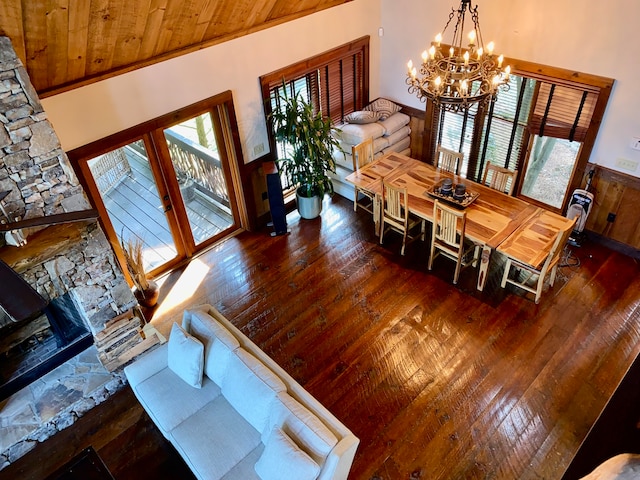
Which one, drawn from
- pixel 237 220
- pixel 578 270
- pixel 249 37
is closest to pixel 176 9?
pixel 249 37

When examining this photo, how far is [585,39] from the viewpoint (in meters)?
4.78

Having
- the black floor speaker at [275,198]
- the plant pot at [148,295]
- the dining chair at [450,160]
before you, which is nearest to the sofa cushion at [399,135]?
the dining chair at [450,160]

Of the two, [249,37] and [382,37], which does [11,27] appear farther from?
[382,37]

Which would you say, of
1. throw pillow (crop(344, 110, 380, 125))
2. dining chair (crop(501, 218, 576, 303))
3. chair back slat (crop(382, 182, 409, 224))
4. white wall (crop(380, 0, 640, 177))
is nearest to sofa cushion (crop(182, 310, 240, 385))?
chair back slat (crop(382, 182, 409, 224))

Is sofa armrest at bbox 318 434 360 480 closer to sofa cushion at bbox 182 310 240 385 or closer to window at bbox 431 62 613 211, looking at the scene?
sofa cushion at bbox 182 310 240 385

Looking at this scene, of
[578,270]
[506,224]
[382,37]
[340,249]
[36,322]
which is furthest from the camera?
[382,37]

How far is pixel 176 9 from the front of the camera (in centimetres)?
397

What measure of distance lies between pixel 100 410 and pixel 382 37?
5.72 meters

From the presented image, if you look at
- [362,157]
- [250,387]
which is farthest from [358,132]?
[250,387]

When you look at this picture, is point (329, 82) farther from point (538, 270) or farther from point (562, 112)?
point (538, 270)

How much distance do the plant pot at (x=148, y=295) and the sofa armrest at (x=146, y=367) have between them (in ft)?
3.86

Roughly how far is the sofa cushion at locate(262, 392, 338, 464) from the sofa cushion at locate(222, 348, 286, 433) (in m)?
0.08

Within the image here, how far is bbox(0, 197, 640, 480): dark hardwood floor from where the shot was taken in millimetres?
3854

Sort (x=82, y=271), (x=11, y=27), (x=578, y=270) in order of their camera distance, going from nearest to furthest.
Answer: (x=11, y=27) < (x=82, y=271) < (x=578, y=270)
